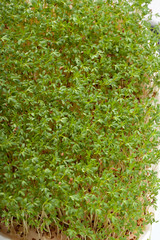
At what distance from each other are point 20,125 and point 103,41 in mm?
1068

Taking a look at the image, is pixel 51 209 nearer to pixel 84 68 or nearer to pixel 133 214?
pixel 133 214

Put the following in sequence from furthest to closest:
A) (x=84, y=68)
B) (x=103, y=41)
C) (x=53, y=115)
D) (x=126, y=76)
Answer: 1. (x=126, y=76)
2. (x=103, y=41)
3. (x=84, y=68)
4. (x=53, y=115)

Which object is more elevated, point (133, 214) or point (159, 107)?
point (159, 107)

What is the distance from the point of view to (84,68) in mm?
2469

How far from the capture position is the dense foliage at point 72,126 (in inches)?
81.6

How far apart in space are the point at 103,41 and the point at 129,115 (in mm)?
693

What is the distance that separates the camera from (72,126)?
2.24 meters

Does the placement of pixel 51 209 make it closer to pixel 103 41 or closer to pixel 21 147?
pixel 21 147

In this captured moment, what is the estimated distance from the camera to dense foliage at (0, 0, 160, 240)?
2072 mm

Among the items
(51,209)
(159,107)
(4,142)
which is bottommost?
(51,209)

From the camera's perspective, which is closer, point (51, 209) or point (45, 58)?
point (51, 209)

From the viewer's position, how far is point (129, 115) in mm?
2492

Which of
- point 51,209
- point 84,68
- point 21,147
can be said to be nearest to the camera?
point 51,209

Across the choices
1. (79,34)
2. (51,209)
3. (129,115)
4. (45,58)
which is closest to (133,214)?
(51,209)
